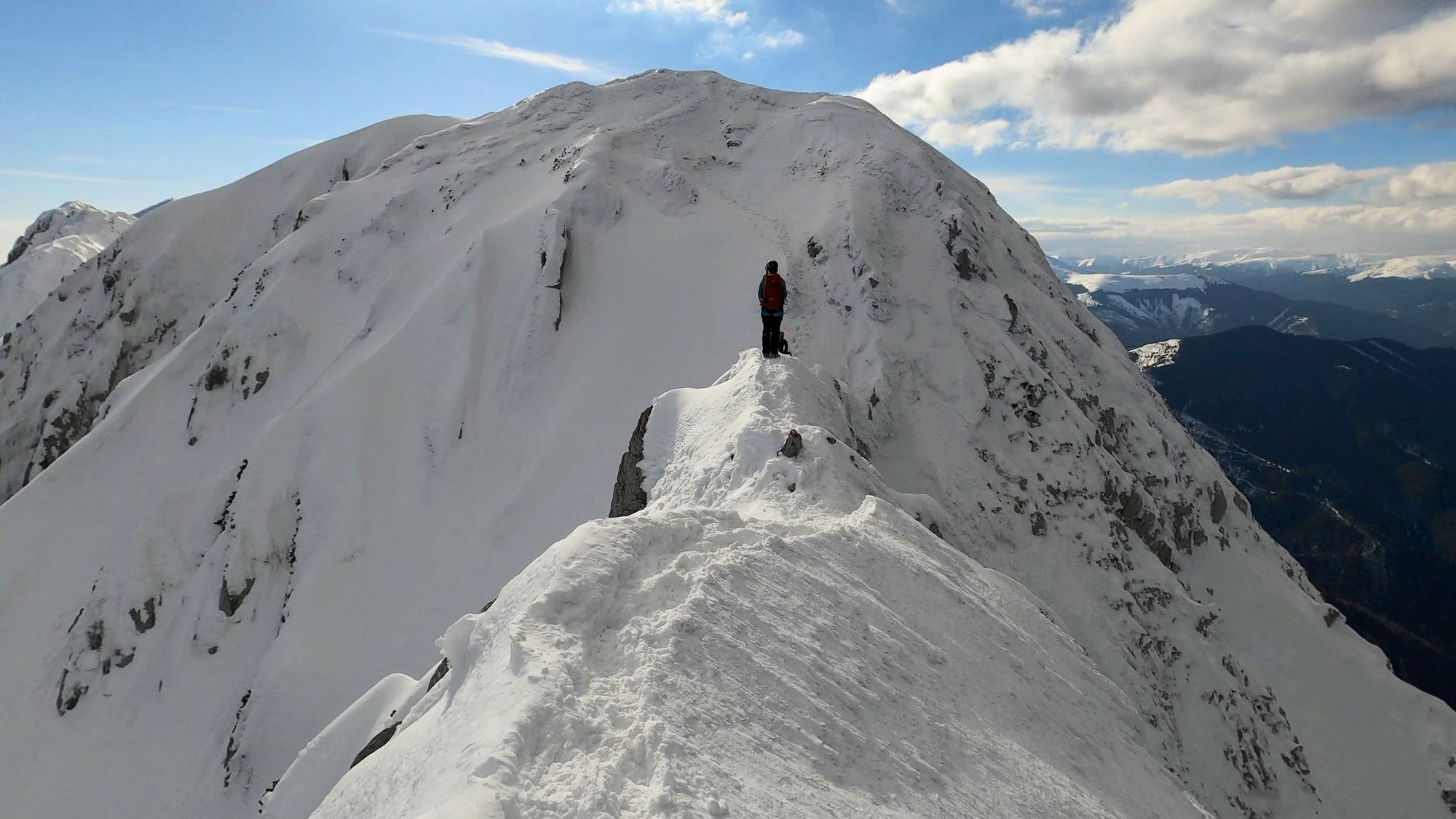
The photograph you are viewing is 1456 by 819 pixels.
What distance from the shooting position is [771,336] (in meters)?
20.8

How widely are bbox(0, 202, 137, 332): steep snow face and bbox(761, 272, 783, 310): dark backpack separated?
477ft

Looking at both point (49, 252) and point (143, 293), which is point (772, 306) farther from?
point (49, 252)

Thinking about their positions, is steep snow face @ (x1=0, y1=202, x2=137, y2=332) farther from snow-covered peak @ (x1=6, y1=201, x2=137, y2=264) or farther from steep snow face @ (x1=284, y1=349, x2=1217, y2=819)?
steep snow face @ (x1=284, y1=349, x2=1217, y2=819)

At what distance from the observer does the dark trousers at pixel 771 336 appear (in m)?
20.6

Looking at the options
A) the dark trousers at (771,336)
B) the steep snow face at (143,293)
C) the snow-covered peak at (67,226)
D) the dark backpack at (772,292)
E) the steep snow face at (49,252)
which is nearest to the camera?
the dark backpack at (772,292)

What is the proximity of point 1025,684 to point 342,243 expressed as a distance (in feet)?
159

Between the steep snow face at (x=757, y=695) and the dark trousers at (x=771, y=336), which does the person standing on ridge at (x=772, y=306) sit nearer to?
the dark trousers at (x=771, y=336)

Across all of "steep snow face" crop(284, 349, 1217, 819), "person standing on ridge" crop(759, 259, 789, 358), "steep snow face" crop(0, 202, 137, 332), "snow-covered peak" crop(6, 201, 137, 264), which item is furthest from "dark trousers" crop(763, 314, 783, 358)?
"snow-covered peak" crop(6, 201, 137, 264)

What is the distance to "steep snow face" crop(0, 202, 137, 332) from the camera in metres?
129

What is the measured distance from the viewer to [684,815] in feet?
20.3

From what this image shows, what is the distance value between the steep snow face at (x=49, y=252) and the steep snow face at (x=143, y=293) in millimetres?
78553

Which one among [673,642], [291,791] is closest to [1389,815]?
[673,642]

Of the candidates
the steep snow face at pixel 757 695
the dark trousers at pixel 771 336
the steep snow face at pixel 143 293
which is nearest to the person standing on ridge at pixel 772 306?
the dark trousers at pixel 771 336

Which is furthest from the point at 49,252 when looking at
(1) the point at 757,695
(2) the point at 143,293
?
(1) the point at 757,695
